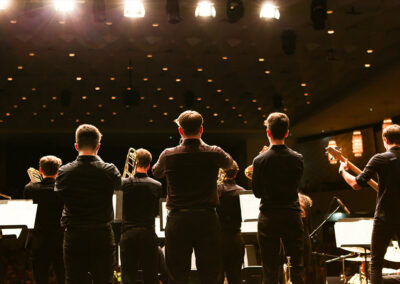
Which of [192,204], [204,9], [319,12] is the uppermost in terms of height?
[204,9]

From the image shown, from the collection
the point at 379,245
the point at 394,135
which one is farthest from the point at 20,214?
the point at 394,135

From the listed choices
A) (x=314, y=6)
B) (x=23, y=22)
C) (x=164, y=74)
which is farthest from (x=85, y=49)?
(x=314, y=6)

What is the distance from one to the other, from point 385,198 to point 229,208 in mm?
1475

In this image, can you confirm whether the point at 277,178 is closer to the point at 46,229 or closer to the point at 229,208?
the point at 229,208

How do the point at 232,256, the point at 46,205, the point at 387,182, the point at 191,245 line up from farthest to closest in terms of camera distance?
the point at 232,256 → the point at 46,205 → the point at 387,182 → the point at 191,245

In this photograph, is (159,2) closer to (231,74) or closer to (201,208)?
(231,74)

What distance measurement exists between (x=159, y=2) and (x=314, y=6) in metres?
2.47

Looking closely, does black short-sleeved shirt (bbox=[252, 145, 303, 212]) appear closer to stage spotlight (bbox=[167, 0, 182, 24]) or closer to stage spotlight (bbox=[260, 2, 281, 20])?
stage spotlight (bbox=[167, 0, 182, 24])

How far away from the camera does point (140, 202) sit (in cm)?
426

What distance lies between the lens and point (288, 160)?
328 cm

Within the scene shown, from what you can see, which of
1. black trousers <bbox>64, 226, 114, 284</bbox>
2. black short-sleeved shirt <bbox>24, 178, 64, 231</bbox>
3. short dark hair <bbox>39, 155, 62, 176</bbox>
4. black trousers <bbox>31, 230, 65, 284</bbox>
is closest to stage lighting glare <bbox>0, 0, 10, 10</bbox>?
short dark hair <bbox>39, 155, 62, 176</bbox>

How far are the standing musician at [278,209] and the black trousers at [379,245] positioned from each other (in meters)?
0.74

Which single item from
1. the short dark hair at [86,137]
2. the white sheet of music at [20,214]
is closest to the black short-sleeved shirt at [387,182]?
the short dark hair at [86,137]

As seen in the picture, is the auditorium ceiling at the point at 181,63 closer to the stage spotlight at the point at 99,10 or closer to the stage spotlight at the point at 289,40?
the stage spotlight at the point at 289,40
